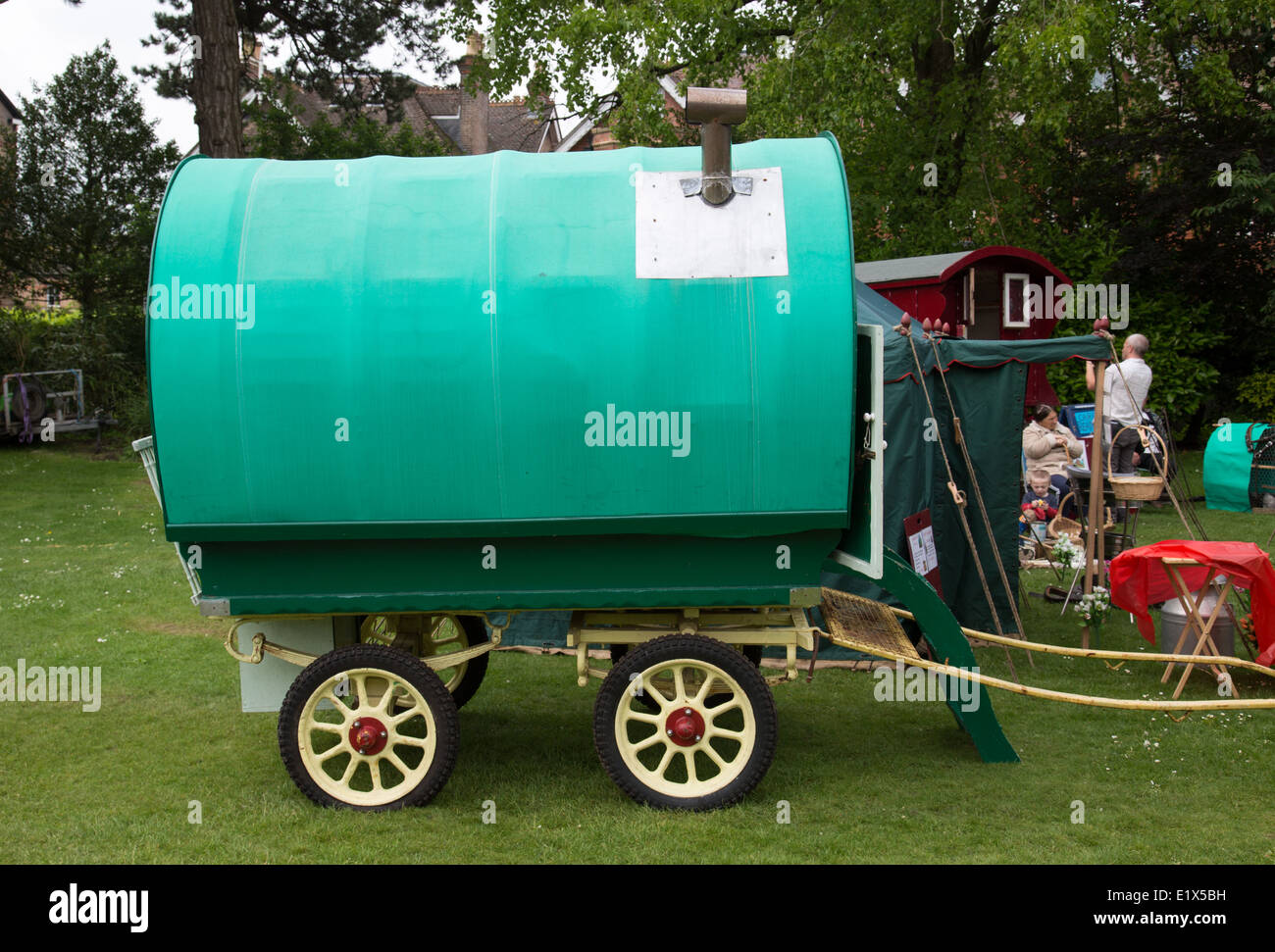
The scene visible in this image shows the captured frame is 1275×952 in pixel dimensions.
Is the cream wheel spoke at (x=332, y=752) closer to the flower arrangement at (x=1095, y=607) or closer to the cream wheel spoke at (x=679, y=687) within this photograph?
the cream wheel spoke at (x=679, y=687)

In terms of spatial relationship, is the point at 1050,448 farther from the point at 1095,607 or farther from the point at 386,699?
the point at 386,699

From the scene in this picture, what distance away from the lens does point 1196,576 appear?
24.9ft

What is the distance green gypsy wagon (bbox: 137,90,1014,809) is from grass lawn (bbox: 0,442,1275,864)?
0.36 m

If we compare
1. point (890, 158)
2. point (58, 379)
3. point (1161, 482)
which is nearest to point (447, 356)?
point (1161, 482)

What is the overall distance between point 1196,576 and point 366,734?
5.60 meters

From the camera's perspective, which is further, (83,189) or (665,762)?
(83,189)

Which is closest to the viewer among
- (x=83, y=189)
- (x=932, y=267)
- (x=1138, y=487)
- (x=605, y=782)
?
(x=605, y=782)

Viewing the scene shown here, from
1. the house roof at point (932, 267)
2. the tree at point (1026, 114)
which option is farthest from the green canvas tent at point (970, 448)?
the tree at point (1026, 114)

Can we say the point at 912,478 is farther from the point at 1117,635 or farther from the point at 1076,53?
the point at 1076,53

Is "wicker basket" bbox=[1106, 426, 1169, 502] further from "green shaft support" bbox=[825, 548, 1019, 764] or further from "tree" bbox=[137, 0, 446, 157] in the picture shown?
"tree" bbox=[137, 0, 446, 157]

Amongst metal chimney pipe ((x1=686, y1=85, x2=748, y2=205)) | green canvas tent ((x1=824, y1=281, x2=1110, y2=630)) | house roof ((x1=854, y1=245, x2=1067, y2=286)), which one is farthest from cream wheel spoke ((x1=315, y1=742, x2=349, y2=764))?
house roof ((x1=854, y1=245, x2=1067, y2=286))

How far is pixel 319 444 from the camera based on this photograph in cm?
510

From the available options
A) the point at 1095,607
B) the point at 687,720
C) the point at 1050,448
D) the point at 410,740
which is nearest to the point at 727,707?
the point at 687,720
